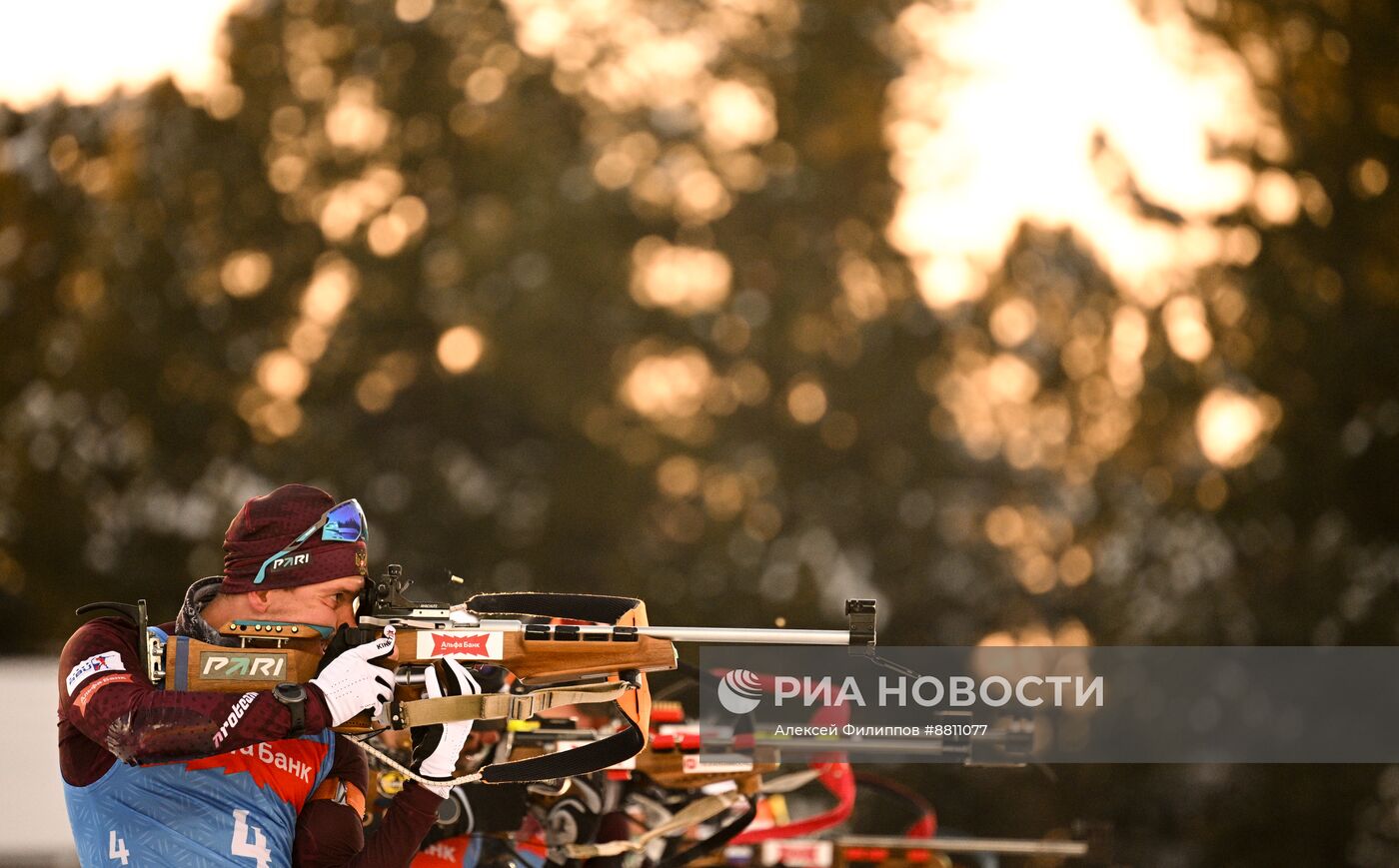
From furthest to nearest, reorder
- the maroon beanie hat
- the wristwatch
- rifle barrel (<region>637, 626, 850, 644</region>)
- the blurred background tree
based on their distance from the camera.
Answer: the blurred background tree < rifle barrel (<region>637, 626, 850, 644</region>) < the maroon beanie hat < the wristwatch

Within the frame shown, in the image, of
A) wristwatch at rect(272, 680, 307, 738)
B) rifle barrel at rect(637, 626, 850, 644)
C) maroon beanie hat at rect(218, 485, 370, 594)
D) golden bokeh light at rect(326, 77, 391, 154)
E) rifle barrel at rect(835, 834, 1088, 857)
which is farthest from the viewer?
golden bokeh light at rect(326, 77, 391, 154)

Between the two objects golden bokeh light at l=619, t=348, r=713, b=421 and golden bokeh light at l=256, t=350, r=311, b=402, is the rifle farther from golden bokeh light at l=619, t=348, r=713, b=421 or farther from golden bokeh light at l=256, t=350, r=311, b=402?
golden bokeh light at l=256, t=350, r=311, b=402

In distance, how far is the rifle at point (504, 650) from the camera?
3773mm

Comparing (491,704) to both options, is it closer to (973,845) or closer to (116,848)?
(116,848)

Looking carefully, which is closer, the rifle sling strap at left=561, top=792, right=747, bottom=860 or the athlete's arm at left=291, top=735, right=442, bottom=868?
the athlete's arm at left=291, top=735, right=442, bottom=868

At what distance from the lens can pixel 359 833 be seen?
4074 millimetres

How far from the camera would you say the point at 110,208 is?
570 inches

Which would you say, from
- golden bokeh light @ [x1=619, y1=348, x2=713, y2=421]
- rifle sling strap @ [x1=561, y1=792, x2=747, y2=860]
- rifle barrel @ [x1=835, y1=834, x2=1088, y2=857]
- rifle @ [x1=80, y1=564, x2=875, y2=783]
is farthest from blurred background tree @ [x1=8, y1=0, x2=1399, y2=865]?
rifle @ [x1=80, y1=564, x2=875, y2=783]

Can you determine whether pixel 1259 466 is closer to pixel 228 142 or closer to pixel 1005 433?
pixel 1005 433

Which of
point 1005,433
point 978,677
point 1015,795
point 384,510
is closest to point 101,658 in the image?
point 978,677

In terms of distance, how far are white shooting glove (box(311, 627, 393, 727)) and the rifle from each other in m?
0.07

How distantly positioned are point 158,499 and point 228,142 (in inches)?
140

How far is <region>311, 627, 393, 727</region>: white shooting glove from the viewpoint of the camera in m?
3.71

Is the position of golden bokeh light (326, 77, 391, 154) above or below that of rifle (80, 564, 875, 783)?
above
